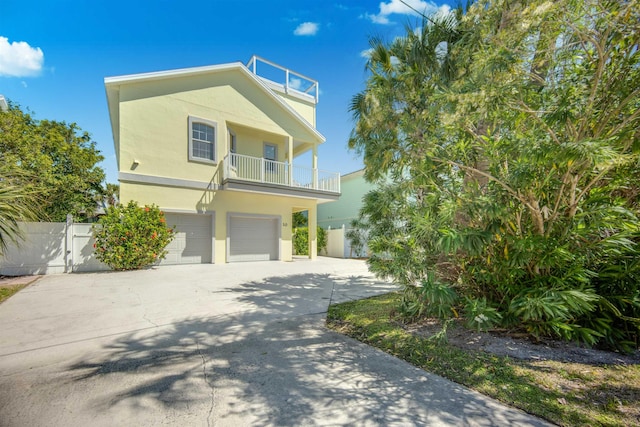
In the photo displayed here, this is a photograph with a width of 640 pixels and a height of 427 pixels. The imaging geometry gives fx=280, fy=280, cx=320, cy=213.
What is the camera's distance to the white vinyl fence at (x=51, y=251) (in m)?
8.60

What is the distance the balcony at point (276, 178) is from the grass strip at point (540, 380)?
926 cm

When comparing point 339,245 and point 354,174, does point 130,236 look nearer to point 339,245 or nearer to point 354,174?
point 339,245

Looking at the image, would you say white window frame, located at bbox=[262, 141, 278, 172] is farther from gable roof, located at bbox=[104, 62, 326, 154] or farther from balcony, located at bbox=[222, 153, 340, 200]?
gable roof, located at bbox=[104, 62, 326, 154]

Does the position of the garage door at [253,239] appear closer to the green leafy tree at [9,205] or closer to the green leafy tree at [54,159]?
the green leafy tree at [54,159]

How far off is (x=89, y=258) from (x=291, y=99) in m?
12.1

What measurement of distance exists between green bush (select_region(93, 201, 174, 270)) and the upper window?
3008mm

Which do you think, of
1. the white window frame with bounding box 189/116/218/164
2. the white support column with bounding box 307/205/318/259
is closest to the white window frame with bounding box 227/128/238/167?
the white window frame with bounding box 189/116/218/164

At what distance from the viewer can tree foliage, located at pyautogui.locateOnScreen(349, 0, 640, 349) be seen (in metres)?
2.79

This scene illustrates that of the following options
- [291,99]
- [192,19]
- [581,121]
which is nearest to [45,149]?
[192,19]

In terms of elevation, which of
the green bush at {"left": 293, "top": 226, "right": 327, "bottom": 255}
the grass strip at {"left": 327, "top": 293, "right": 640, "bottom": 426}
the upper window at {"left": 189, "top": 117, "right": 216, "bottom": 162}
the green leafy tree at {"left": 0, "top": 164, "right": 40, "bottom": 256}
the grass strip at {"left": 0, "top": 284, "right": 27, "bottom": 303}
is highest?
the upper window at {"left": 189, "top": 117, "right": 216, "bottom": 162}

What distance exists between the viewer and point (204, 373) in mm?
2881

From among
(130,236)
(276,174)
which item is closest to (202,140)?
(276,174)

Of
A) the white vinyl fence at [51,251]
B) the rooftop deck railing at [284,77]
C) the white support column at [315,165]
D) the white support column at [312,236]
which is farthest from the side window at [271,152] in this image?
the white vinyl fence at [51,251]

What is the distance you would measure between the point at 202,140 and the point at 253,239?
499cm
